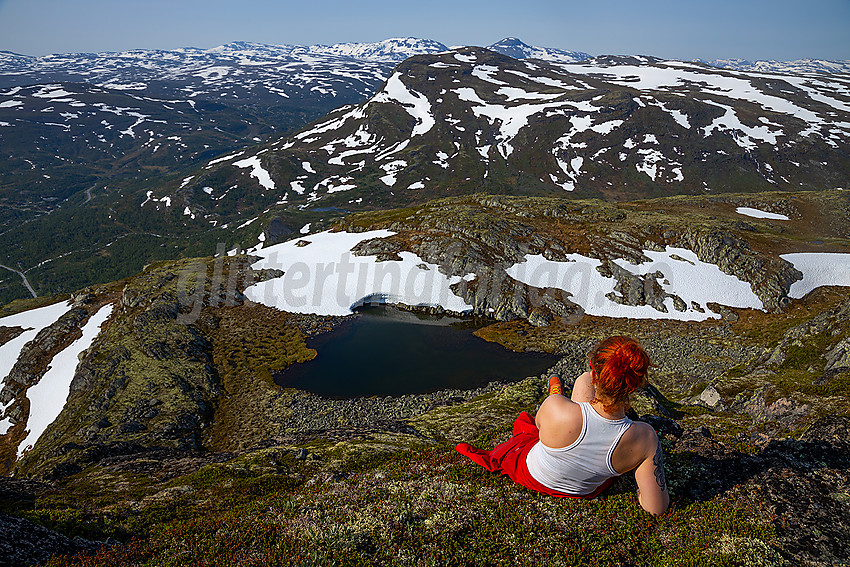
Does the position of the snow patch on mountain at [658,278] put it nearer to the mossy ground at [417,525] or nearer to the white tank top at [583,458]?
the mossy ground at [417,525]

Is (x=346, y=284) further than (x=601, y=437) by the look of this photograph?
Yes

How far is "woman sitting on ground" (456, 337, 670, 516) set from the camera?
625 cm

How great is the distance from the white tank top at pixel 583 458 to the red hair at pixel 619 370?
36 centimetres

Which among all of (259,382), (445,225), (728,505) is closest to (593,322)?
(445,225)

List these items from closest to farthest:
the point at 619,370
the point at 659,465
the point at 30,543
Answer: the point at 619,370 < the point at 659,465 < the point at 30,543

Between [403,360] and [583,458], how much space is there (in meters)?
39.1

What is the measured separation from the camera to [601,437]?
21.7 ft

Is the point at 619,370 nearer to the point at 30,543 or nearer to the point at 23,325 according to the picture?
the point at 30,543

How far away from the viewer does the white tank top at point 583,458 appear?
655 cm

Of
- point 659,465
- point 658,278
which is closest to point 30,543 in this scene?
point 659,465

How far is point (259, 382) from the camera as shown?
40.5m

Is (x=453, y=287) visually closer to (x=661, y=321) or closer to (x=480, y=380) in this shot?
(x=480, y=380)

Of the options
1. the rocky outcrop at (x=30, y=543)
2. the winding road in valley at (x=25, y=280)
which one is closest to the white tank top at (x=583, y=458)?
the rocky outcrop at (x=30, y=543)

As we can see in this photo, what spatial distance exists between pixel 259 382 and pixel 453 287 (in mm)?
30312
